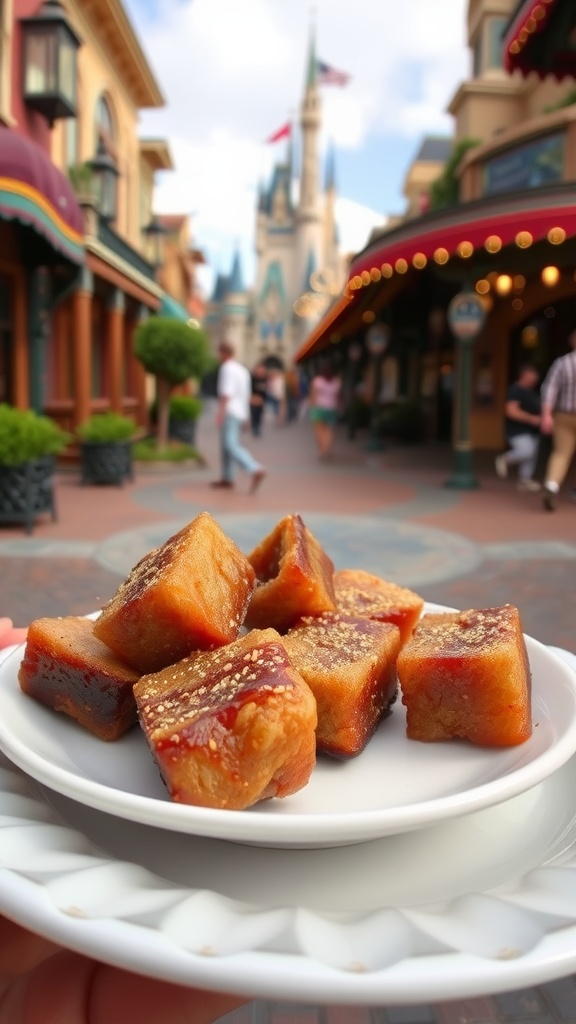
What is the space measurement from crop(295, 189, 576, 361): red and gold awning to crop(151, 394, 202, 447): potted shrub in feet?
22.9

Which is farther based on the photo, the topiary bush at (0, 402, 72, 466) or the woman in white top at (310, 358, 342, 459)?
the woman in white top at (310, 358, 342, 459)

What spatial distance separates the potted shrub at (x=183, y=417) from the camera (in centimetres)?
1864

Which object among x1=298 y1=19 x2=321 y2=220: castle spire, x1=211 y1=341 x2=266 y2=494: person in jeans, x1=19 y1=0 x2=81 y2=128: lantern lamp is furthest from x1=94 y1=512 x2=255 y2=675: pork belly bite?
x1=298 y1=19 x2=321 y2=220: castle spire

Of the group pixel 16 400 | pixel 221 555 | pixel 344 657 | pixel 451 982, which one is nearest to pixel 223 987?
pixel 451 982

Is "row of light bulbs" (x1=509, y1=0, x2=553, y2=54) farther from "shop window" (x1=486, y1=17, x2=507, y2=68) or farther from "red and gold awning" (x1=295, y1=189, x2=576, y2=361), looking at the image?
"shop window" (x1=486, y1=17, x2=507, y2=68)

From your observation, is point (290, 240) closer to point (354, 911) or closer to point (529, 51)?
point (529, 51)

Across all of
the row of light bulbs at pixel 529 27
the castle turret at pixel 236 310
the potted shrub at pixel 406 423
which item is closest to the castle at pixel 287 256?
the castle turret at pixel 236 310

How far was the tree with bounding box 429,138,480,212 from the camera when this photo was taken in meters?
23.9

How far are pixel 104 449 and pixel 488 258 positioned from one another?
678 cm

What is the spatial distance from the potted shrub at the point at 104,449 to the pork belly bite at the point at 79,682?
11188 mm

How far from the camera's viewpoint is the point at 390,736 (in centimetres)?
126

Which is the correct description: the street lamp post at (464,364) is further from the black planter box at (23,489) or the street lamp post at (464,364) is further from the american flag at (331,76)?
the american flag at (331,76)

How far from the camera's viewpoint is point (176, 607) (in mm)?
1182

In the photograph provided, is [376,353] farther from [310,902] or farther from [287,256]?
[287,256]
